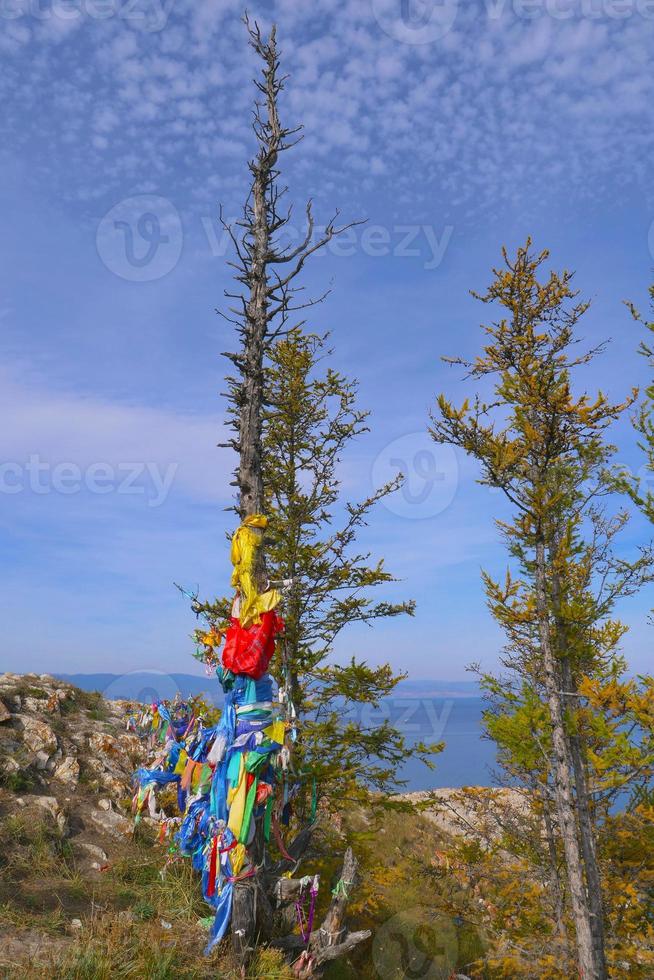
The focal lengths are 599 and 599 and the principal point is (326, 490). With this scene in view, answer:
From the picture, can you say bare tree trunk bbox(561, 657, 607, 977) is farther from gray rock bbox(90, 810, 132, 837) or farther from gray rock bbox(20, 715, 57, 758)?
gray rock bbox(20, 715, 57, 758)

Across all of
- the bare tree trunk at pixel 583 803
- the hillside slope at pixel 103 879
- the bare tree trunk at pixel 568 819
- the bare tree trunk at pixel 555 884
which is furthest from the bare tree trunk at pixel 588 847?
the hillside slope at pixel 103 879

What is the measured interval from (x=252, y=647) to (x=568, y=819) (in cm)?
520

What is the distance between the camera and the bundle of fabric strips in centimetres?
659

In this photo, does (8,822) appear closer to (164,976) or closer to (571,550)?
(164,976)

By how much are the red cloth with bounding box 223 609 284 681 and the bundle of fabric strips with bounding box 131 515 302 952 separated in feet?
0.04

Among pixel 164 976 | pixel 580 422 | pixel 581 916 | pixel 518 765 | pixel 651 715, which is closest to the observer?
pixel 164 976

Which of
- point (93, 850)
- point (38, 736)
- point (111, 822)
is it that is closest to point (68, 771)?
point (38, 736)

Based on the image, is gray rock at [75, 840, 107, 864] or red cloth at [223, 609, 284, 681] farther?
gray rock at [75, 840, 107, 864]

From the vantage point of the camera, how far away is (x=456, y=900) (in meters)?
15.4

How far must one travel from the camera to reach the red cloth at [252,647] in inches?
268

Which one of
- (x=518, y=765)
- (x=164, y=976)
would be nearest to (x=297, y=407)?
(x=518, y=765)

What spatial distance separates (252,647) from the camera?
270 inches

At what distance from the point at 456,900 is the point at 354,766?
841 centimetres

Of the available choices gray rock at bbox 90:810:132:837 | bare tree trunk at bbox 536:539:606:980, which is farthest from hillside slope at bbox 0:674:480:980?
bare tree trunk at bbox 536:539:606:980
